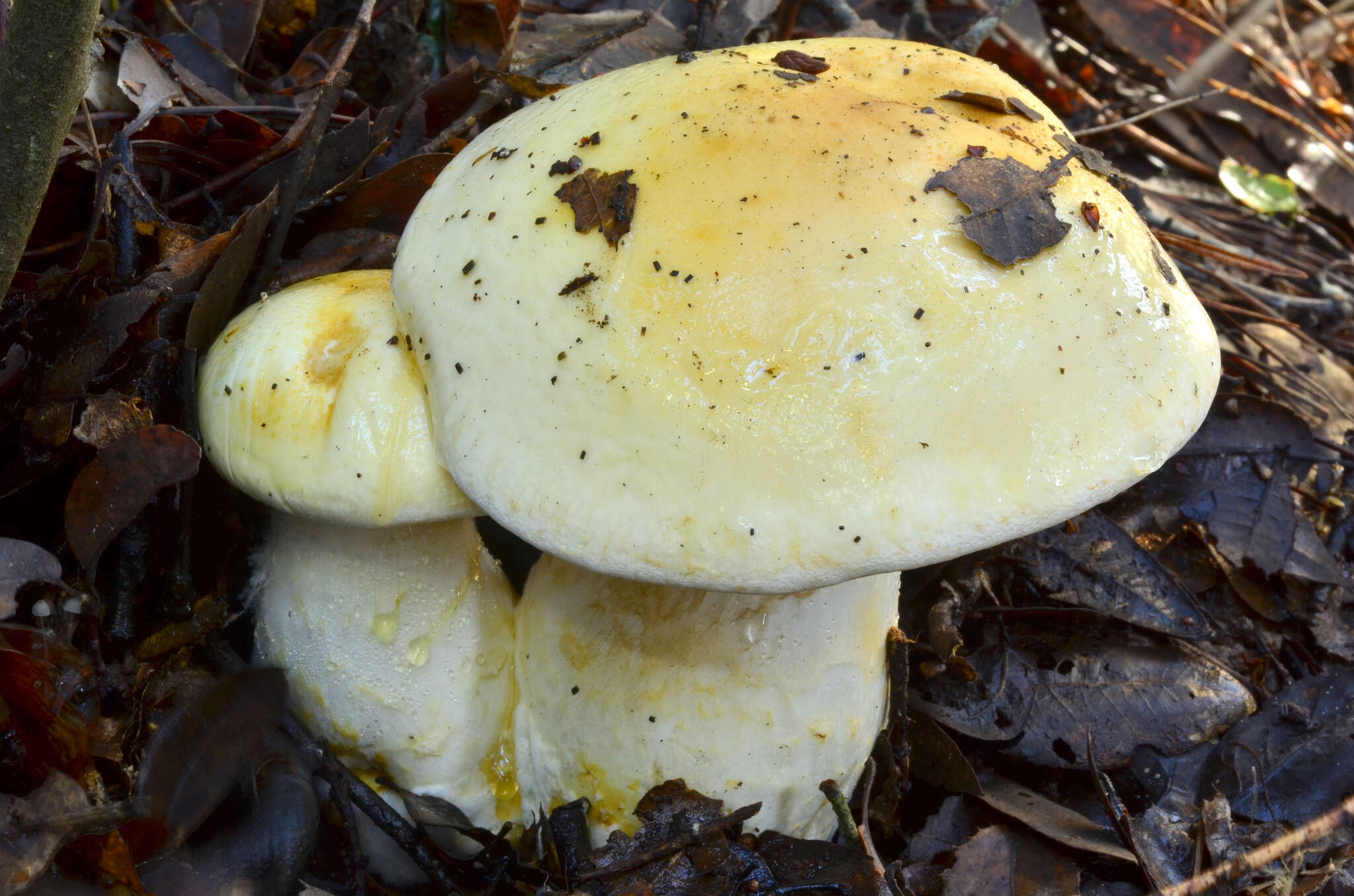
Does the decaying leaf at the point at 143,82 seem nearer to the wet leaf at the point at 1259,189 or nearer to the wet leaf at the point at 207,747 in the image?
the wet leaf at the point at 207,747

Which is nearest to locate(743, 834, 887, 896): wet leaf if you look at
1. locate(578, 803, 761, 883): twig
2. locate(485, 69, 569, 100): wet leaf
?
locate(578, 803, 761, 883): twig

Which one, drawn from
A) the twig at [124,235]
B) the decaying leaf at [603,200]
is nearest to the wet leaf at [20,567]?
the twig at [124,235]

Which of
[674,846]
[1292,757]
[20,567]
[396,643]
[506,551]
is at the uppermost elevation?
[20,567]

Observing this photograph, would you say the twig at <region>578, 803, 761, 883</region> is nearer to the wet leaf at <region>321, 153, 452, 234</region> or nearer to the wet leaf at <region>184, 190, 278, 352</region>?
the wet leaf at <region>184, 190, 278, 352</region>

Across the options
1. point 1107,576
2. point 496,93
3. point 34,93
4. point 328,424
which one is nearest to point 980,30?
point 496,93

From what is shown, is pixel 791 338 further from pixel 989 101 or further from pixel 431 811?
pixel 431 811
